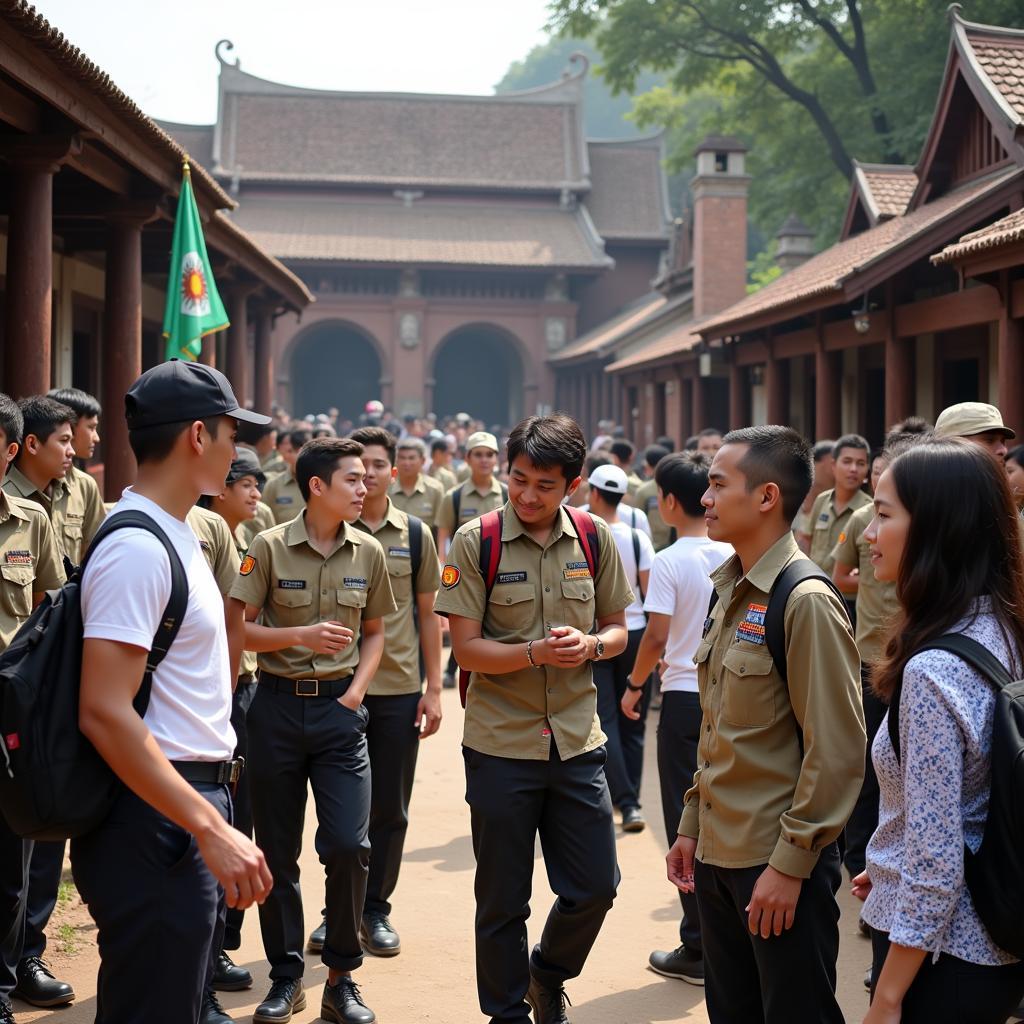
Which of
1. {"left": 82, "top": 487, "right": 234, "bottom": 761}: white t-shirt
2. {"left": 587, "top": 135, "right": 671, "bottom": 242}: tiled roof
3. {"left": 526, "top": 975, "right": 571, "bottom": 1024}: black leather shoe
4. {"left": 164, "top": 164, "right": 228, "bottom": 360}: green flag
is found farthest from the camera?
{"left": 587, "top": 135, "right": 671, "bottom": 242}: tiled roof

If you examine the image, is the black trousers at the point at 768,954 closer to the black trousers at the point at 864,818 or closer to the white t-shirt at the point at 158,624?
the white t-shirt at the point at 158,624

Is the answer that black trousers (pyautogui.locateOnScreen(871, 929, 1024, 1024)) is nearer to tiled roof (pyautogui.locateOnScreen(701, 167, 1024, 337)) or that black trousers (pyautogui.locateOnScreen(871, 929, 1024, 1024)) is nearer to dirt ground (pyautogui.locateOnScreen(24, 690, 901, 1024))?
dirt ground (pyautogui.locateOnScreen(24, 690, 901, 1024))

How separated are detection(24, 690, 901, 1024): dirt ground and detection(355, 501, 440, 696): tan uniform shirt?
1002mm

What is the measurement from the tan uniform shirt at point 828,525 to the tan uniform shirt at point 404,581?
2.58 meters

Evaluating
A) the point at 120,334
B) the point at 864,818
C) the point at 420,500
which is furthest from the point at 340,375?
the point at 864,818

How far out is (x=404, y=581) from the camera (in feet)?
18.6

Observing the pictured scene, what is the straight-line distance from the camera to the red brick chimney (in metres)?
25.2

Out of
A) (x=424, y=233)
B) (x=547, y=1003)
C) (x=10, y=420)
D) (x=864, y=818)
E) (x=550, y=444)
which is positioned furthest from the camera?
(x=424, y=233)

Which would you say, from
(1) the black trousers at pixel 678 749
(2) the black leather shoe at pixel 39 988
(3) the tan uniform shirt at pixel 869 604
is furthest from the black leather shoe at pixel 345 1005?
(3) the tan uniform shirt at pixel 869 604

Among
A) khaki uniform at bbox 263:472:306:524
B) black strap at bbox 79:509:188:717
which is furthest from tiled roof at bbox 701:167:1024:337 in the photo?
black strap at bbox 79:509:188:717

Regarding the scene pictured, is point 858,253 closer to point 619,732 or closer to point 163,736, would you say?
point 619,732

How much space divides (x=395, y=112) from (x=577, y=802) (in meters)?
38.9

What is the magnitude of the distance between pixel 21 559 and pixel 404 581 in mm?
1627

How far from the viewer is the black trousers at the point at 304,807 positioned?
175 inches
